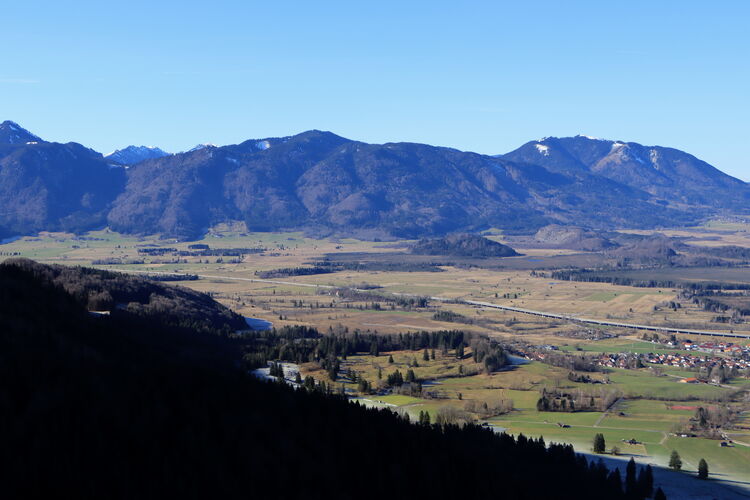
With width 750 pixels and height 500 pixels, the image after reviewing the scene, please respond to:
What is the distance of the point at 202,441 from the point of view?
56.6 m

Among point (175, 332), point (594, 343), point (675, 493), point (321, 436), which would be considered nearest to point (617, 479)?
point (675, 493)

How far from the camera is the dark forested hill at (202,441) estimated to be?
49.7 m

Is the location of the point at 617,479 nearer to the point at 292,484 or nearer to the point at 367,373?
the point at 292,484

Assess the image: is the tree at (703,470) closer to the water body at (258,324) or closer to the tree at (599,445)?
the tree at (599,445)

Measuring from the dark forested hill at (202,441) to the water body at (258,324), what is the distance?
64742 millimetres

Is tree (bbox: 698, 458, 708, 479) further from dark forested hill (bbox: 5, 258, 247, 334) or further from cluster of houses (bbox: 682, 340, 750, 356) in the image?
dark forested hill (bbox: 5, 258, 247, 334)

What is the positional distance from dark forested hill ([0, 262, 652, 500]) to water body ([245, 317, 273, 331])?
64742 mm

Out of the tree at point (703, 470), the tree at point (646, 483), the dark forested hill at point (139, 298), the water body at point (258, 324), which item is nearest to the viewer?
the tree at point (646, 483)

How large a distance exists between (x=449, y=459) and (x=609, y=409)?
3736cm

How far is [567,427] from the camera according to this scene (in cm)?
8512

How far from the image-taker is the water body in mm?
143950

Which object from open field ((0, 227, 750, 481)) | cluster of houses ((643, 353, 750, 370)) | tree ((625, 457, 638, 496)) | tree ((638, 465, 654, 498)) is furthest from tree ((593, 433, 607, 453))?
cluster of houses ((643, 353, 750, 370))

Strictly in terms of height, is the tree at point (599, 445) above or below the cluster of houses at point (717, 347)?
below

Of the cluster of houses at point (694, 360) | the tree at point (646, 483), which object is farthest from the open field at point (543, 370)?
the tree at point (646, 483)
